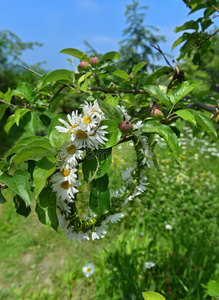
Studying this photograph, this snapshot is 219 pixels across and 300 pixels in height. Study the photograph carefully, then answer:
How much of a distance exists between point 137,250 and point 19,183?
1.48m

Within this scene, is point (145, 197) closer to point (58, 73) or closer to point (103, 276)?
point (103, 276)

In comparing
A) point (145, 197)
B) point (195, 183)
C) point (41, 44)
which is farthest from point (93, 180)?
point (41, 44)

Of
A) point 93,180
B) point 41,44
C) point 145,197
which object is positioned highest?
point 41,44

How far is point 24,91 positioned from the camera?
739mm

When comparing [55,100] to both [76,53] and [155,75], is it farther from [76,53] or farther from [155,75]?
[155,75]

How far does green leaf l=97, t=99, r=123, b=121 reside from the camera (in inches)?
17.0

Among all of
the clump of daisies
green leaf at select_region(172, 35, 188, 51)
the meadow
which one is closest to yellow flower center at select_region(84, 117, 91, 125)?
the clump of daisies

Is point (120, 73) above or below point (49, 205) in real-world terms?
above

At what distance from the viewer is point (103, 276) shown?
1.61 meters

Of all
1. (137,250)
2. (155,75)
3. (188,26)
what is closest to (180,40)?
(188,26)

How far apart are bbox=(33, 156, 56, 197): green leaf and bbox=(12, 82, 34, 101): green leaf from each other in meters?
0.42

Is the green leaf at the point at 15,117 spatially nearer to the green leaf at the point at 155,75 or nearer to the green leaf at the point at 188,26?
the green leaf at the point at 155,75

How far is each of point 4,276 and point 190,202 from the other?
1838 millimetres

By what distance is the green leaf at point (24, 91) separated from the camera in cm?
73
